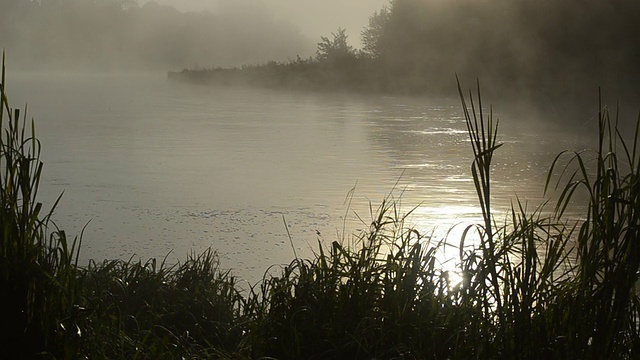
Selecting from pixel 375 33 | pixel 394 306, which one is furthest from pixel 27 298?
pixel 375 33

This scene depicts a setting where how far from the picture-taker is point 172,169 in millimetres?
6648

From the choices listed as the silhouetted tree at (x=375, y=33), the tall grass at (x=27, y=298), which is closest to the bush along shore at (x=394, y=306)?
the tall grass at (x=27, y=298)

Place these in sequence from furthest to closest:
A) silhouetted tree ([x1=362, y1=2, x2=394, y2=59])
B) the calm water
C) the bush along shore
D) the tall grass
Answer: silhouetted tree ([x1=362, y1=2, x2=394, y2=59]) → the calm water → the tall grass → the bush along shore

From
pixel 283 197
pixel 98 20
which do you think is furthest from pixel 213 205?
pixel 98 20

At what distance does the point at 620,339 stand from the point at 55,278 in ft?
4.00

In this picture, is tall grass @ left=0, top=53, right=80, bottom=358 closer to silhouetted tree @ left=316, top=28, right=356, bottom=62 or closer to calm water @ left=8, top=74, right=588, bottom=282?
calm water @ left=8, top=74, right=588, bottom=282

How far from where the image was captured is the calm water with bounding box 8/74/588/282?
4438 millimetres

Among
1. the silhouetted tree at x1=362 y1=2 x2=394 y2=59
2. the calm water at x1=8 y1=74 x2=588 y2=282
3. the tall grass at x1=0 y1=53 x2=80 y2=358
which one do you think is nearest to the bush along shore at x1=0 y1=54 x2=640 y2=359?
the tall grass at x1=0 y1=53 x2=80 y2=358

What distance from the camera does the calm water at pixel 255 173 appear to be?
14.6 feet

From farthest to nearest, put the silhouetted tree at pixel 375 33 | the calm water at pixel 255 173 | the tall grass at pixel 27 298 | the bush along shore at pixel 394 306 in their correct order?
the silhouetted tree at pixel 375 33, the calm water at pixel 255 173, the tall grass at pixel 27 298, the bush along shore at pixel 394 306

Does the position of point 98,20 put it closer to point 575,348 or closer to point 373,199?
point 373,199

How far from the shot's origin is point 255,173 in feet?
21.5

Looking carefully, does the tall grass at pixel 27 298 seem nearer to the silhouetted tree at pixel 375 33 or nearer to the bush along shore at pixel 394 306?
the bush along shore at pixel 394 306

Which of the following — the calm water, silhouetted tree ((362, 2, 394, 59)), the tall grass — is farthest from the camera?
silhouetted tree ((362, 2, 394, 59))
